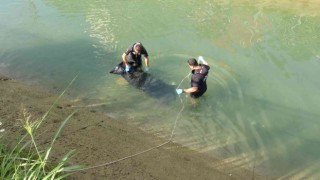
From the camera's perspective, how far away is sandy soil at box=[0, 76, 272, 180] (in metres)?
5.31

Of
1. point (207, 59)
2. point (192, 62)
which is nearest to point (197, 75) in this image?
point (192, 62)

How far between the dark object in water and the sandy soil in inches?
50.3

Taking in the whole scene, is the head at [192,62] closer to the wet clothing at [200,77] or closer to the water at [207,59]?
the wet clothing at [200,77]

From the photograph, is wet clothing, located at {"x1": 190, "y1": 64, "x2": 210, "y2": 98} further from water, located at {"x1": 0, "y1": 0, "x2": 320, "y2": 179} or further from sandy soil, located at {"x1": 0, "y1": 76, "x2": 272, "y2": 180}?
sandy soil, located at {"x1": 0, "y1": 76, "x2": 272, "y2": 180}

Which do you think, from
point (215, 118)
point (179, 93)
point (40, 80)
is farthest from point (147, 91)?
point (40, 80)

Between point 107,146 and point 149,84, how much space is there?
10.7 ft

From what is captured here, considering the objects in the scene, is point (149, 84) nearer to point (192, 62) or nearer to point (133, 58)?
point (133, 58)

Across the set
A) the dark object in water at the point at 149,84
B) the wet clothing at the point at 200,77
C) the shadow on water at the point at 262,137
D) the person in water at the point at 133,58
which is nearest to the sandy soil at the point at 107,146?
the shadow on water at the point at 262,137

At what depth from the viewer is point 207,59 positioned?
10367 millimetres

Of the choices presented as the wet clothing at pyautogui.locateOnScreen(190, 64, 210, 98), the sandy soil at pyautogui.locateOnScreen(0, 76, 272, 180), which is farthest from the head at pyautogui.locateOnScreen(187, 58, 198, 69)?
the sandy soil at pyautogui.locateOnScreen(0, 76, 272, 180)

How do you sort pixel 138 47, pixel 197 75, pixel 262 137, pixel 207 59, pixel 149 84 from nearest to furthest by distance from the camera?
1. pixel 262 137
2. pixel 197 75
3. pixel 138 47
4. pixel 149 84
5. pixel 207 59

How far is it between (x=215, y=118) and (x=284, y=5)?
784 cm

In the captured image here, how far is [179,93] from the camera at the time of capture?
852 centimetres

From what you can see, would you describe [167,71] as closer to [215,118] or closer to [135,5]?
[215,118]
